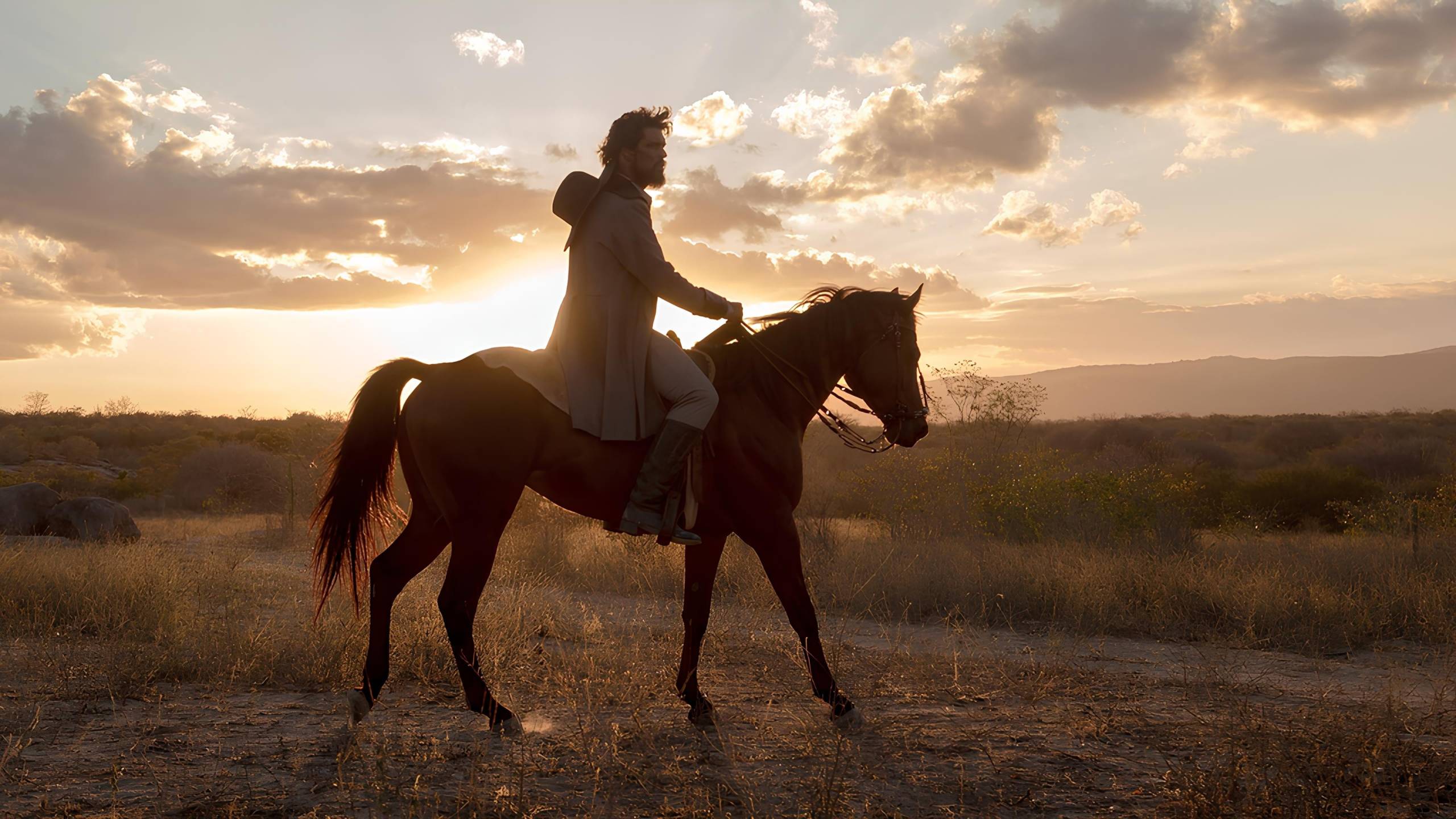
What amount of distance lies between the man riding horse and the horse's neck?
426 mm

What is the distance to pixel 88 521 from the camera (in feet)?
47.4

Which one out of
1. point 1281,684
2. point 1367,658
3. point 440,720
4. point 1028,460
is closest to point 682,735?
point 440,720

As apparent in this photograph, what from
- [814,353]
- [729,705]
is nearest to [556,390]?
[814,353]

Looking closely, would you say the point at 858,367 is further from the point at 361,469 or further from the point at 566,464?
the point at 361,469

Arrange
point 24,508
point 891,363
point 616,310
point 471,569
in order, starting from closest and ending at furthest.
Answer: point 471,569 < point 616,310 < point 891,363 < point 24,508

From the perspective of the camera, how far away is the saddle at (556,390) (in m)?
4.86

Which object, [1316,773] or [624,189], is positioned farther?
[624,189]

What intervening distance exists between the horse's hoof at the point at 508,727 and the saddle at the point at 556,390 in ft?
3.92

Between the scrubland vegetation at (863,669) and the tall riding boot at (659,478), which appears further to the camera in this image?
the tall riding boot at (659,478)

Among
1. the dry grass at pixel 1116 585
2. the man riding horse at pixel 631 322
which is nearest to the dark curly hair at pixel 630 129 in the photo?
the man riding horse at pixel 631 322

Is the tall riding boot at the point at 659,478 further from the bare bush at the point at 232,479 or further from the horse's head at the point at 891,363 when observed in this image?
the bare bush at the point at 232,479

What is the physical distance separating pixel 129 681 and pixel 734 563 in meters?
7.07

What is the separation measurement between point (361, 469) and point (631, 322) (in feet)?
5.75

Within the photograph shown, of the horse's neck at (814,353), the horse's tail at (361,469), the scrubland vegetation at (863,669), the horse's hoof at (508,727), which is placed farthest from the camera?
the horse's neck at (814,353)
